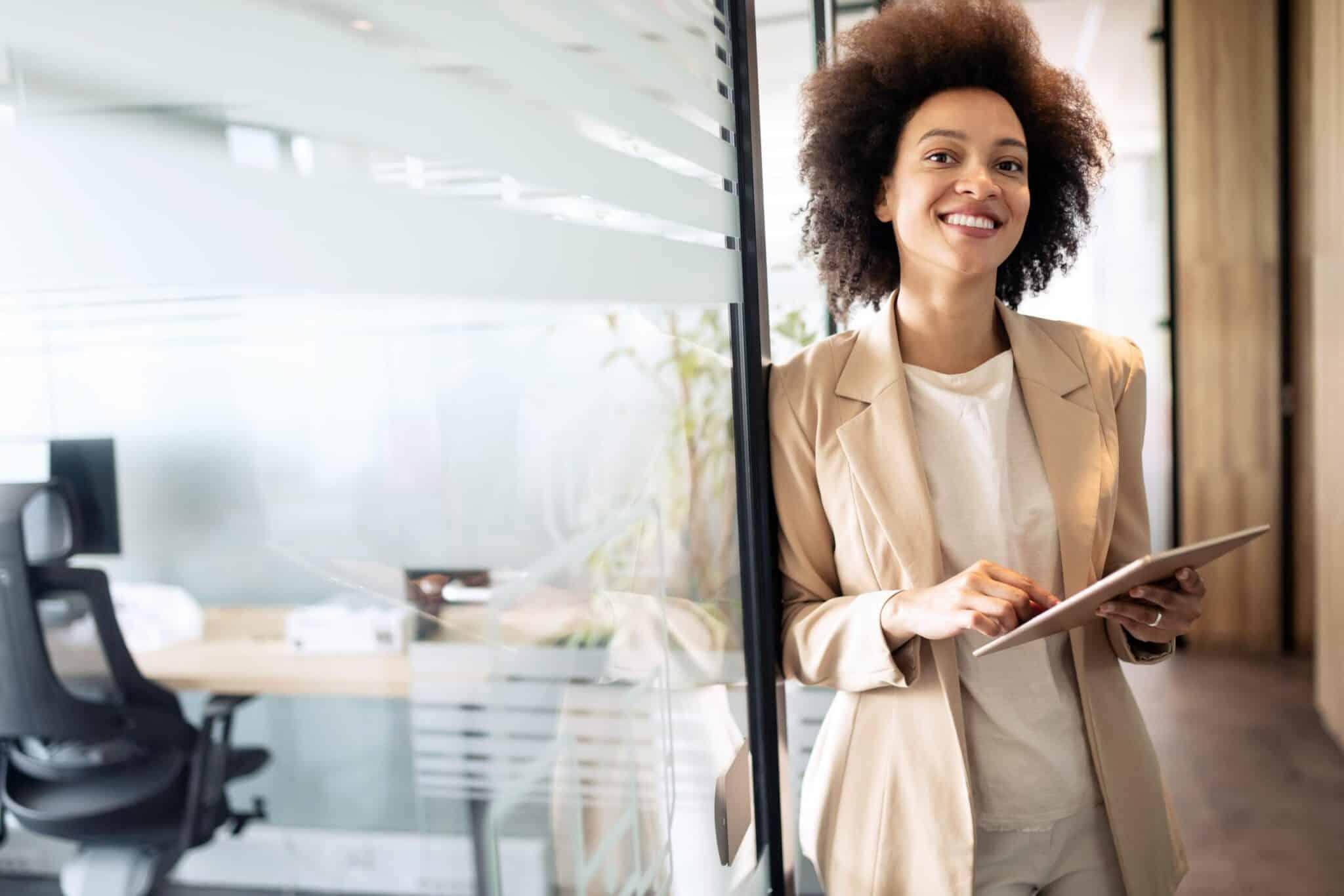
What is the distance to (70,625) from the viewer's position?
461mm

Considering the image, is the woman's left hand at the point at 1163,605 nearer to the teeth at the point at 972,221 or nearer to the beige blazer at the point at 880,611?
the beige blazer at the point at 880,611

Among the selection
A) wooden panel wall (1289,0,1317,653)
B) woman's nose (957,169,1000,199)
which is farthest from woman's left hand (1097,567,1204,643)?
wooden panel wall (1289,0,1317,653)

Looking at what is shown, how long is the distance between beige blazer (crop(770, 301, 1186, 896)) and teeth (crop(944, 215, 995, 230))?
155 millimetres

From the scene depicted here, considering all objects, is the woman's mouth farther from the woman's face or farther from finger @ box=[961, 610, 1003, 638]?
finger @ box=[961, 610, 1003, 638]

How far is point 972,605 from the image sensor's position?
3.86 ft

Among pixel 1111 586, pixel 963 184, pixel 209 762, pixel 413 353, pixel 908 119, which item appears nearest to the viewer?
pixel 209 762

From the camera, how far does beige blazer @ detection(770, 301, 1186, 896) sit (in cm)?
133

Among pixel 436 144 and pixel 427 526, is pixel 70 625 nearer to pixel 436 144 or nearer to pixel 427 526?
pixel 427 526

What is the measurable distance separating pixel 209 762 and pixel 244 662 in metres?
0.08

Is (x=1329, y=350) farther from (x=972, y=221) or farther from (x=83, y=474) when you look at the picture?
(x=83, y=474)

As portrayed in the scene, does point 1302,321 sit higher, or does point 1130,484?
point 1302,321

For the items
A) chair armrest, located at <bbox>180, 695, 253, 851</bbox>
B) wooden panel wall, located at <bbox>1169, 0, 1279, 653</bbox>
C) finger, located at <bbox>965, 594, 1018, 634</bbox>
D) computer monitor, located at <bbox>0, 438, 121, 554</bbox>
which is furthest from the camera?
wooden panel wall, located at <bbox>1169, 0, 1279, 653</bbox>

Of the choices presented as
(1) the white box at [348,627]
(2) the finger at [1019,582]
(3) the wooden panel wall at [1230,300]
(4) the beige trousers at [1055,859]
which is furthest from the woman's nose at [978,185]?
(3) the wooden panel wall at [1230,300]

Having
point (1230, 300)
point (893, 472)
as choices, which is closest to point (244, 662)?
point (893, 472)
